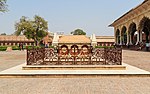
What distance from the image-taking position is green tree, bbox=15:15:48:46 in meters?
55.9

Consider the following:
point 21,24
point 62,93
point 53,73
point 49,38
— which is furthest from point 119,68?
point 49,38

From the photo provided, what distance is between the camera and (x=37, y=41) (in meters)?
59.2

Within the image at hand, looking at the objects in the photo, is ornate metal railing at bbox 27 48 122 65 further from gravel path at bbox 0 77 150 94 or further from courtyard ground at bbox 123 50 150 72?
gravel path at bbox 0 77 150 94

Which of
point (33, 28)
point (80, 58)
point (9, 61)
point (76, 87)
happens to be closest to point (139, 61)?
point (80, 58)

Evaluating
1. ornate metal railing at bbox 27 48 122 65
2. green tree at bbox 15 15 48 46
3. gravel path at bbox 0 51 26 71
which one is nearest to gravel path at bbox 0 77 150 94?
ornate metal railing at bbox 27 48 122 65

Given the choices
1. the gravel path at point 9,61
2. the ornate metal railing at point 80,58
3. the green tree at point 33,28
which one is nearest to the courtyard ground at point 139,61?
the ornate metal railing at point 80,58

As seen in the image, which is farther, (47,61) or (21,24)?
(21,24)

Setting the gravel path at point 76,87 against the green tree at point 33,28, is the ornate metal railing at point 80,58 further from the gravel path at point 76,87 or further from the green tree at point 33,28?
the green tree at point 33,28

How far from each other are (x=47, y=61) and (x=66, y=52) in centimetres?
118

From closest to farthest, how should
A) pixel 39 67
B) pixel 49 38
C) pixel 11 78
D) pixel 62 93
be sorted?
pixel 62 93
pixel 11 78
pixel 39 67
pixel 49 38

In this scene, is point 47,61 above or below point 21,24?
below

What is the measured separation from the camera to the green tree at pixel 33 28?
5594 cm

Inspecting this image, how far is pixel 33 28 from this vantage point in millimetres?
56094

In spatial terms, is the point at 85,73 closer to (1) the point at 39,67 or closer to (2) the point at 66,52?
(1) the point at 39,67
